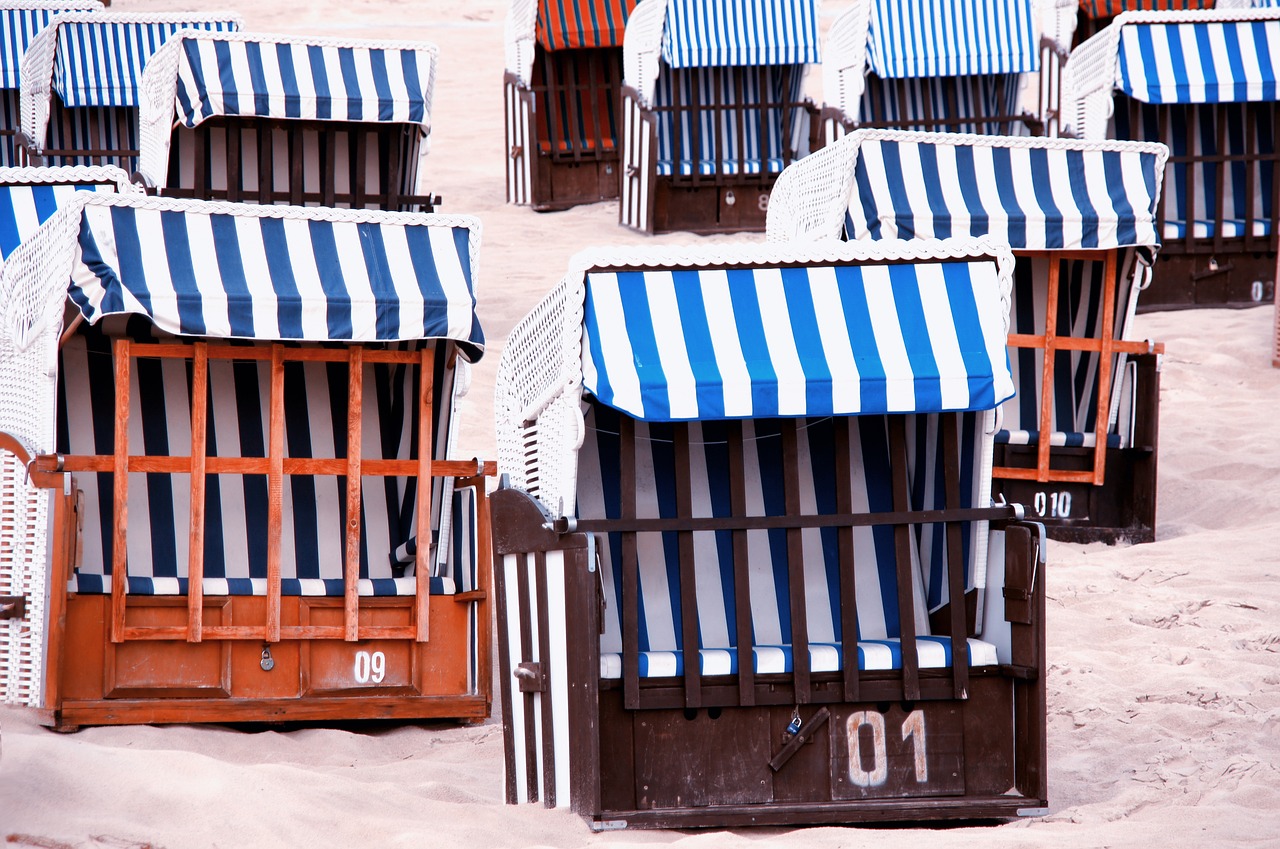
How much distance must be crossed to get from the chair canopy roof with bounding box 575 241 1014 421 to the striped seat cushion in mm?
744

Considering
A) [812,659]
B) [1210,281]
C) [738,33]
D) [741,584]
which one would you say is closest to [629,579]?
[741,584]

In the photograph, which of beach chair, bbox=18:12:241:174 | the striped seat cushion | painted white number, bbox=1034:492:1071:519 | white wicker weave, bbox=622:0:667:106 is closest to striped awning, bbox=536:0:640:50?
white wicker weave, bbox=622:0:667:106

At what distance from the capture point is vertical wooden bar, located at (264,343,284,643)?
595cm

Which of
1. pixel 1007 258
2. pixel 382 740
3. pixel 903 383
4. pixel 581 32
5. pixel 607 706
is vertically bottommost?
pixel 382 740

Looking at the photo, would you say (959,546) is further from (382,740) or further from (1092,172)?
(1092,172)

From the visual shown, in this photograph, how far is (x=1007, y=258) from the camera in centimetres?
482

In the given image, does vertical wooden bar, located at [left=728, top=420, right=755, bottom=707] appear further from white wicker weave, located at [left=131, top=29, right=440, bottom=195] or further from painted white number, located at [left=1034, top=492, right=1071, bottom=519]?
white wicker weave, located at [left=131, top=29, right=440, bottom=195]

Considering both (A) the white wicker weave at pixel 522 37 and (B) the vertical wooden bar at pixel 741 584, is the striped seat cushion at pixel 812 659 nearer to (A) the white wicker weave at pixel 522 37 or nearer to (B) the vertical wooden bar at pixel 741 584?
(B) the vertical wooden bar at pixel 741 584

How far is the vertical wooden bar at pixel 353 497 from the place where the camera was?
6.05 meters

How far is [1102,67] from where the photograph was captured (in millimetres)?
11836

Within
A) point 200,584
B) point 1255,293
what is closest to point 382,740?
point 200,584

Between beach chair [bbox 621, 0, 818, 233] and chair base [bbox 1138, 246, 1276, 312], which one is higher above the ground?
beach chair [bbox 621, 0, 818, 233]

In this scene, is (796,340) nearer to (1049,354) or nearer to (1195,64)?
(1049,354)

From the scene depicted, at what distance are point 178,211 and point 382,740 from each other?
2053 millimetres
